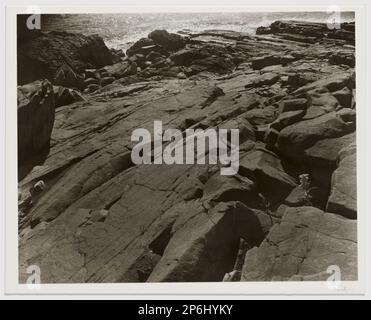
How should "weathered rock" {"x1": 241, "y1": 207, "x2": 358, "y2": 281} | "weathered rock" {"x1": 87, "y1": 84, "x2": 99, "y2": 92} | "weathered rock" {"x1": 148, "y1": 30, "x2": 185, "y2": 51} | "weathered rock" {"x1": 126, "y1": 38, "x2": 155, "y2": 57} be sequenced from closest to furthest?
"weathered rock" {"x1": 241, "y1": 207, "x2": 358, "y2": 281}, "weathered rock" {"x1": 148, "y1": 30, "x2": 185, "y2": 51}, "weathered rock" {"x1": 126, "y1": 38, "x2": 155, "y2": 57}, "weathered rock" {"x1": 87, "y1": 84, "x2": 99, "y2": 92}

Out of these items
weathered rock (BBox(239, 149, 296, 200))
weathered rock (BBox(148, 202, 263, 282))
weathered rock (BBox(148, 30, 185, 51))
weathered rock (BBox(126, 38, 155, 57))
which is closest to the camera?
weathered rock (BBox(148, 202, 263, 282))

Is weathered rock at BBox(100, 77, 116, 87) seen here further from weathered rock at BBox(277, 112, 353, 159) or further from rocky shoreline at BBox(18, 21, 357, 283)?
weathered rock at BBox(277, 112, 353, 159)

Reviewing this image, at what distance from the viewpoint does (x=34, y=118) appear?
28.0 ft

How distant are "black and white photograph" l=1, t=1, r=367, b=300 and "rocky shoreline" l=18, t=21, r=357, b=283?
2cm

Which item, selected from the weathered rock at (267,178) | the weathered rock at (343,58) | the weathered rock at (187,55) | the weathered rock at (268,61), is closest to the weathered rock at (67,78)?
the weathered rock at (187,55)

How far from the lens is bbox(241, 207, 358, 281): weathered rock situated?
25.9ft

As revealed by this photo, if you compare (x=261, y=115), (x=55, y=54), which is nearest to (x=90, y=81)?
(x=55, y=54)

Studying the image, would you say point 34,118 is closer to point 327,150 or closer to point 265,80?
point 265,80

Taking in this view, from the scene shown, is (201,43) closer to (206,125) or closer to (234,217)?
(206,125)

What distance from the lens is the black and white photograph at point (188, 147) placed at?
797 centimetres

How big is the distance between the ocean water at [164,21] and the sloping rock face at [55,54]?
180 millimetres

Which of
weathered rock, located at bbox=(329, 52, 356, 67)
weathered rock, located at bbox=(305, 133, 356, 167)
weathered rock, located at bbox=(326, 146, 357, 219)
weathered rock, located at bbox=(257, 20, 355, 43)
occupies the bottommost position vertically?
weathered rock, located at bbox=(326, 146, 357, 219)

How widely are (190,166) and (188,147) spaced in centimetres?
32

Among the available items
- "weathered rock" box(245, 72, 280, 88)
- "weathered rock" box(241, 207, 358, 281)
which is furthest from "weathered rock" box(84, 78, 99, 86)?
"weathered rock" box(241, 207, 358, 281)
